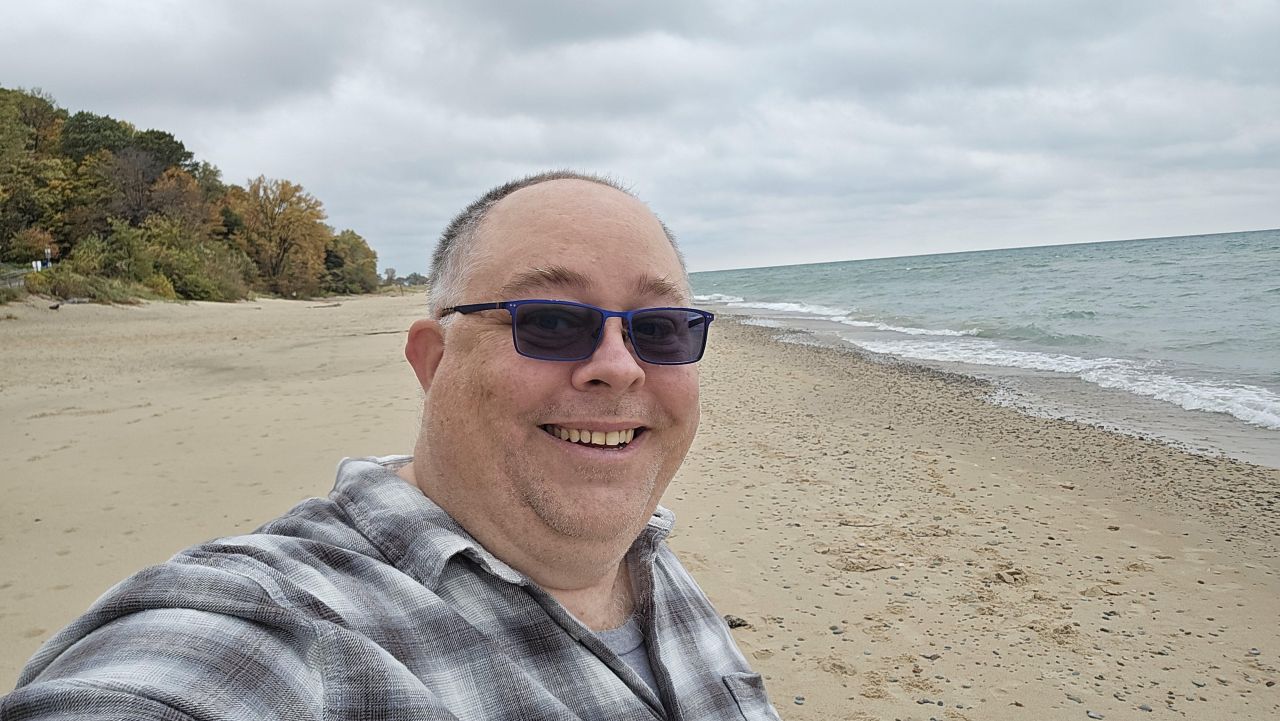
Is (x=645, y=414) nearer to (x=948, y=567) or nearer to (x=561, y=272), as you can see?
(x=561, y=272)

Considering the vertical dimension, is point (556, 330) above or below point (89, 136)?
below

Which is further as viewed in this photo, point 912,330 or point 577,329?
point 912,330

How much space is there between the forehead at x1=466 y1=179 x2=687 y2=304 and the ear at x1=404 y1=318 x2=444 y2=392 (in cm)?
15

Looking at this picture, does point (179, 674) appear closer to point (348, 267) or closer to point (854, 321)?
point (854, 321)

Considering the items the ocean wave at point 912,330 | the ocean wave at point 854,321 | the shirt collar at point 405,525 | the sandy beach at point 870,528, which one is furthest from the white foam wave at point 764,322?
the shirt collar at point 405,525

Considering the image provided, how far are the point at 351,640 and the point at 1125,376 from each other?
48.8 feet

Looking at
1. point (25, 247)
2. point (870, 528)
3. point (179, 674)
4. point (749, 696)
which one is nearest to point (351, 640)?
point (179, 674)

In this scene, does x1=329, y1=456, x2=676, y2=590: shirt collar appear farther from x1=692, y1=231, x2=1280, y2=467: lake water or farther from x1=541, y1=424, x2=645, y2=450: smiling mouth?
x1=692, y1=231, x2=1280, y2=467: lake water

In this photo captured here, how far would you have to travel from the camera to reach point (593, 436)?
1.53 m

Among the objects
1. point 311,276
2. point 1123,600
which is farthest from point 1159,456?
point 311,276

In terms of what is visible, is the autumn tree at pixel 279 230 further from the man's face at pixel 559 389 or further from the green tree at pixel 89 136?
the man's face at pixel 559 389

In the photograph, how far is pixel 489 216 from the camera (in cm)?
170

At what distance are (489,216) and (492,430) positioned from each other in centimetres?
51

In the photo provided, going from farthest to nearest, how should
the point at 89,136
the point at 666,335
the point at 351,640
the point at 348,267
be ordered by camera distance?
1. the point at 348,267
2. the point at 89,136
3. the point at 666,335
4. the point at 351,640
